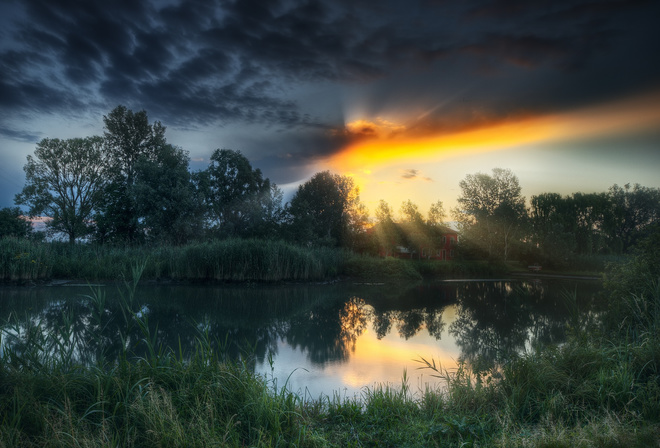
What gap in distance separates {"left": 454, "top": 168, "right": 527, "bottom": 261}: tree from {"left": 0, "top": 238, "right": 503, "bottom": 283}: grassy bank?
27.0 meters

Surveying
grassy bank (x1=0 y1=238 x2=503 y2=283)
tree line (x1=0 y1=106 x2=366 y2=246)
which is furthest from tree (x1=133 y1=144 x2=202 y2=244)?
grassy bank (x1=0 y1=238 x2=503 y2=283)

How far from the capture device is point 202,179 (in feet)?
123

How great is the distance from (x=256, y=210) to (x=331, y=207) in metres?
13.5

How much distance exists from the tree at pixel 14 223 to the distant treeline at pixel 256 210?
0.12 meters

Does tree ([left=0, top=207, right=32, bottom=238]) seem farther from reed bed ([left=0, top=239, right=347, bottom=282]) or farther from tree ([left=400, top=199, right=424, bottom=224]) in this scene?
tree ([left=400, top=199, right=424, bottom=224])

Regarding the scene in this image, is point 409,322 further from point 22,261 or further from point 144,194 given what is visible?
point 144,194

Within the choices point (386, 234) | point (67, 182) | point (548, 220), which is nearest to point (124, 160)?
point (67, 182)

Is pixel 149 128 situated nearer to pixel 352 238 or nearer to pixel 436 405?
pixel 352 238

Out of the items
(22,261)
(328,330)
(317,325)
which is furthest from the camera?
(22,261)

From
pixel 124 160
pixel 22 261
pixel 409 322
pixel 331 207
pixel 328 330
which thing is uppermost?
pixel 124 160

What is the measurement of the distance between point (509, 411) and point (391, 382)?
8.34ft

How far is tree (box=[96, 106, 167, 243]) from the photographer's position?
3506 centimetres

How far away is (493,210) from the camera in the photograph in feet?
145

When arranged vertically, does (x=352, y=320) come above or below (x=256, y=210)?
below
